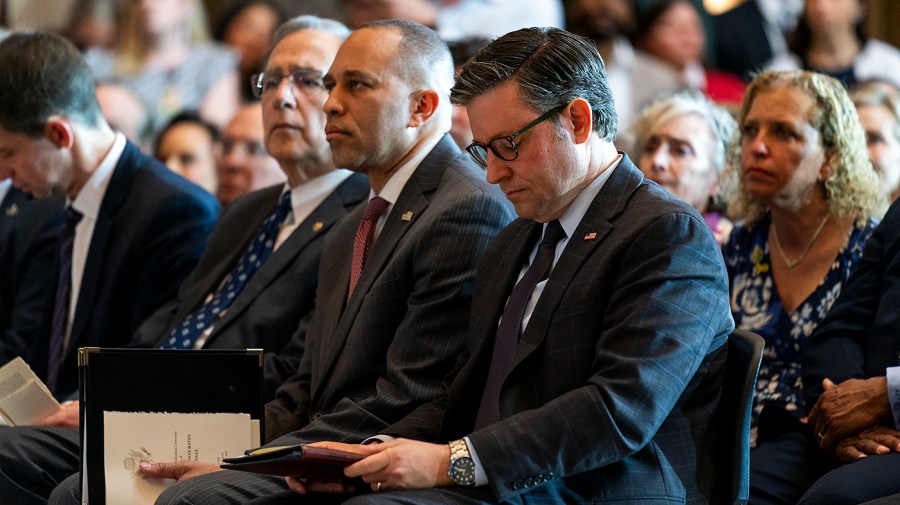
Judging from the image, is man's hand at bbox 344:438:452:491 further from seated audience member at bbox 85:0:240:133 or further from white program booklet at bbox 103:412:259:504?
seated audience member at bbox 85:0:240:133

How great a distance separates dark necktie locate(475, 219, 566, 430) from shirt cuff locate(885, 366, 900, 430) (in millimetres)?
915

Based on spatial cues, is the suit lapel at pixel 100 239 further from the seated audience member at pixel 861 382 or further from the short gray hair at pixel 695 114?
the seated audience member at pixel 861 382

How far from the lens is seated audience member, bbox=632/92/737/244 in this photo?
14.8 ft

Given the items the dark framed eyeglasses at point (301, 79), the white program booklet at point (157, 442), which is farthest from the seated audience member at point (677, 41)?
the white program booklet at point (157, 442)

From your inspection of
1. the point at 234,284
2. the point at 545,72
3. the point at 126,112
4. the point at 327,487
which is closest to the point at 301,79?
the point at 234,284

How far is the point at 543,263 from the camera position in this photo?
2.65m

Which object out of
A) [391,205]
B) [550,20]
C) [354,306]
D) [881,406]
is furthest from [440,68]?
[550,20]

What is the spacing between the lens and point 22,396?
356 centimetres

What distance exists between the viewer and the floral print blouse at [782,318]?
337 cm

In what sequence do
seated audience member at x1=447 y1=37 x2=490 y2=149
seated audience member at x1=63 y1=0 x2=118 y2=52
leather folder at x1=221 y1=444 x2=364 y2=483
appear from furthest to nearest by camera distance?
seated audience member at x1=63 y1=0 x2=118 y2=52
seated audience member at x1=447 y1=37 x2=490 y2=149
leather folder at x1=221 y1=444 x2=364 y2=483

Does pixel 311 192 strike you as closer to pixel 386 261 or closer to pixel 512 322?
pixel 386 261

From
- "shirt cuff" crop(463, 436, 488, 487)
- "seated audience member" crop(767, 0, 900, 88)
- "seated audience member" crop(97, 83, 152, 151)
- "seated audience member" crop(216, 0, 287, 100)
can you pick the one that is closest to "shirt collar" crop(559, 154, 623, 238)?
"shirt cuff" crop(463, 436, 488, 487)

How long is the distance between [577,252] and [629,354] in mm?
302

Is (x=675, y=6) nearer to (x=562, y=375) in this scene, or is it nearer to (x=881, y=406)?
(x=881, y=406)
